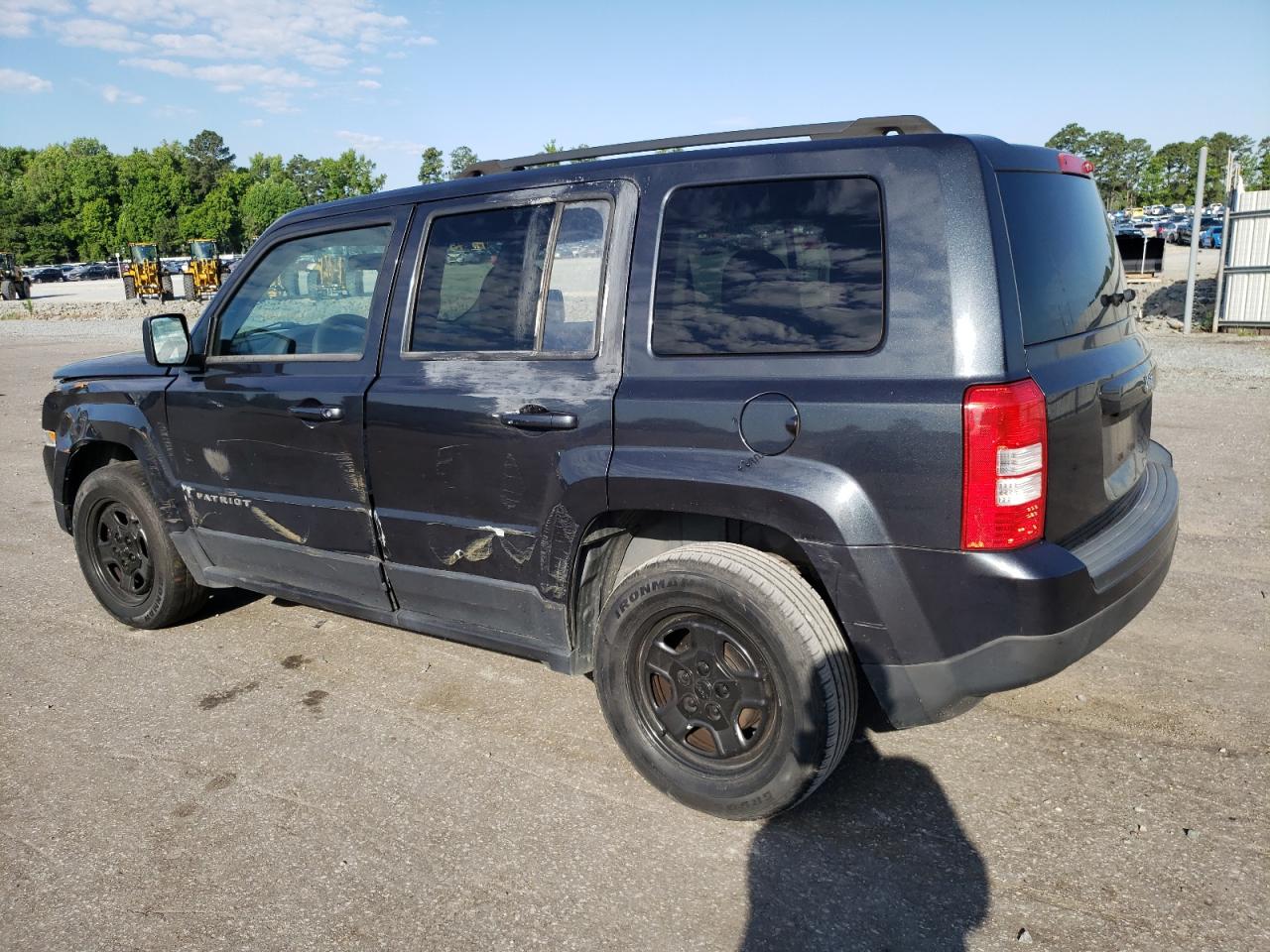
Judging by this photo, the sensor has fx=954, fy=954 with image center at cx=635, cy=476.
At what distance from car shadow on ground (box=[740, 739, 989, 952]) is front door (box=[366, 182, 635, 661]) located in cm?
105

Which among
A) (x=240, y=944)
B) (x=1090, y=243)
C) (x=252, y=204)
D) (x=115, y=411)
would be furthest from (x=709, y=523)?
(x=252, y=204)

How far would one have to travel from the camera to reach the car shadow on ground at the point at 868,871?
8.26 feet

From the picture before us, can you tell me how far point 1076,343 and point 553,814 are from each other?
87.0 inches

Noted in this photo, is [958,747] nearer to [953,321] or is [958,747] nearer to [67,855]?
[953,321]

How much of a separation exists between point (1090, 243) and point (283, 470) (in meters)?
3.17

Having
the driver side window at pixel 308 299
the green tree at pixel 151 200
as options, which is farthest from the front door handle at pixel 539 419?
the green tree at pixel 151 200

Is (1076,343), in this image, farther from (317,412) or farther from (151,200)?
(151,200)

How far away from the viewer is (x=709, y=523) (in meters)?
3.22

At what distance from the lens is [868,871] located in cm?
278

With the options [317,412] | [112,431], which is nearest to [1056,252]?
[317,412]

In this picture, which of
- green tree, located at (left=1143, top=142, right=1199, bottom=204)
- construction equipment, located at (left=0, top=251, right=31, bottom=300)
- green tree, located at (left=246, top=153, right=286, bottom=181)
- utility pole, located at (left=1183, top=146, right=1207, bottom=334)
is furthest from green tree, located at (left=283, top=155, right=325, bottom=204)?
utility pole, located at (left=1183, top=146, right=1207, bottom=334)

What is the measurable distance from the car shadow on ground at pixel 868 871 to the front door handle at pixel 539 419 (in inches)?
56.9

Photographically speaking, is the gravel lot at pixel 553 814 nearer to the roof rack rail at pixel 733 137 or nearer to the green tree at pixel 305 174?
the roof rack rail at pixel 733 137

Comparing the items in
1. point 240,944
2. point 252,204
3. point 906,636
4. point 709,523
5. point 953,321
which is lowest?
point 240,944
